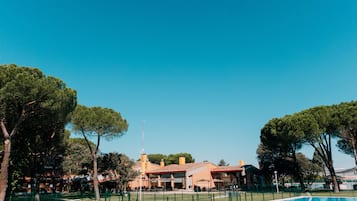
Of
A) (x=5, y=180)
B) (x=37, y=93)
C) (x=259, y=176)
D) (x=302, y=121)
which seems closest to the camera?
(x=5, y=180)

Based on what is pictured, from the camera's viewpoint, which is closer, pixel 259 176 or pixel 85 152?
pixel 85 152

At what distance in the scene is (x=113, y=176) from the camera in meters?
35.6

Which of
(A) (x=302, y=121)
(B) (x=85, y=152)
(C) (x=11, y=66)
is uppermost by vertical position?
(C) (x=11, y=66)

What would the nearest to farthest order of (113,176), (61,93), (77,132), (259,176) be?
(61,93)
(77,132)
(113,176)
(259,176)

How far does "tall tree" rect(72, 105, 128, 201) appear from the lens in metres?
23.3

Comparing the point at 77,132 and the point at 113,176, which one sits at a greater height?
the point at 77,132

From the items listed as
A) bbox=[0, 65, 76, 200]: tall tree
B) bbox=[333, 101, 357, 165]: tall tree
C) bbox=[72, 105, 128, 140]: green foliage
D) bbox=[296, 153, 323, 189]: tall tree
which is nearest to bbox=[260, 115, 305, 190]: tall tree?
bbox=[333, 101, 357, 165]: tall tree

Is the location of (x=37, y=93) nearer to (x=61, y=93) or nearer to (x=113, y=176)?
(x=61, y=93)

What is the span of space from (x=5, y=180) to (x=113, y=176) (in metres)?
21.9

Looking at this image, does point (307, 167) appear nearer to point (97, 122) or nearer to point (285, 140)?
point (285, 140)

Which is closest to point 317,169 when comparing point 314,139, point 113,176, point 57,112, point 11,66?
point 314,139

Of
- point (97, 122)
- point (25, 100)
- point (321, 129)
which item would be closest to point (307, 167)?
point (321, 129)

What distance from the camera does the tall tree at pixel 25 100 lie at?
14430 mm

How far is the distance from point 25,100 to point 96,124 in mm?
8931
